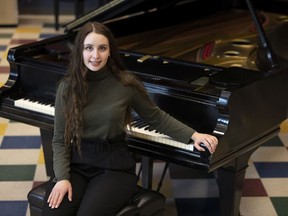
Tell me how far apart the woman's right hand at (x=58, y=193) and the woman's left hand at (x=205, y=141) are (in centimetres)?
51

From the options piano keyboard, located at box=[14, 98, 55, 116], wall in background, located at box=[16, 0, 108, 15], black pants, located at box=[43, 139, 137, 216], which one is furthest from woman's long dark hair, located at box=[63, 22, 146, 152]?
wall in background, located at box=[16, 0, 108, 15]

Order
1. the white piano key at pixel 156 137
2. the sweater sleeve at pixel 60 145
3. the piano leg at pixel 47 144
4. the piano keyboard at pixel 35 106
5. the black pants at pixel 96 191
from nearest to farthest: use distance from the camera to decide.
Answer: the black pants at pixel 96 191 → the sweater sleeve at pixel 60 145 → the white piano key at pixel 156 137 → the piano keyboard at pixel 35 106 → the piano leg at pixel 47 144

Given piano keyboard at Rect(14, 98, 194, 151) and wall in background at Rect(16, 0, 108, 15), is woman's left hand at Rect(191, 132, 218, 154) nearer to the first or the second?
piano keyboard at Rect(14, 98, 194, 151)

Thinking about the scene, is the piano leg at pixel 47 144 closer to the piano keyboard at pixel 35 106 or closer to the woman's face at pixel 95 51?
the piano keyboard at pixel 35 106

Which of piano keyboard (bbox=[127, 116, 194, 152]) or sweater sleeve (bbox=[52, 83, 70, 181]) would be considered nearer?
sweater sleeve (bbox=[52, 83, 70, 181])

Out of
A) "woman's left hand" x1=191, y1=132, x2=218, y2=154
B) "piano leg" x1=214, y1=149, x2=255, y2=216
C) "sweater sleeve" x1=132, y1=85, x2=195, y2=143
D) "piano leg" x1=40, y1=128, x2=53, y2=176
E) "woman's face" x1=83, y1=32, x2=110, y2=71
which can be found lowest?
"piano leg" x1=40, y1=128, x2=53, y2=176

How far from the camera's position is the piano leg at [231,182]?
253 cm

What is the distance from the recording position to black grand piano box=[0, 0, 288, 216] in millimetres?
2428

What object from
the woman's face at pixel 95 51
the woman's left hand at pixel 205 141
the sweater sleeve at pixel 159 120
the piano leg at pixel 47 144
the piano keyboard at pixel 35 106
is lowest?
the piano leg at pixel 47 144

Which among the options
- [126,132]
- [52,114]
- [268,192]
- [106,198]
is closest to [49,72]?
[52,114]

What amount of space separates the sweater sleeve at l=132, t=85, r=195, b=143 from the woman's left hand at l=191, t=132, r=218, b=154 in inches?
1.1

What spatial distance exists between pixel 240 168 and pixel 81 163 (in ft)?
2.26

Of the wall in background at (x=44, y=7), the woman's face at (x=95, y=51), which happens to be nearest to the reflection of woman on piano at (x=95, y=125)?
the woman's face at (x=95, y=51)

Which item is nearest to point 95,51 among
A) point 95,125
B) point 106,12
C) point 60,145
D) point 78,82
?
point 78,82
